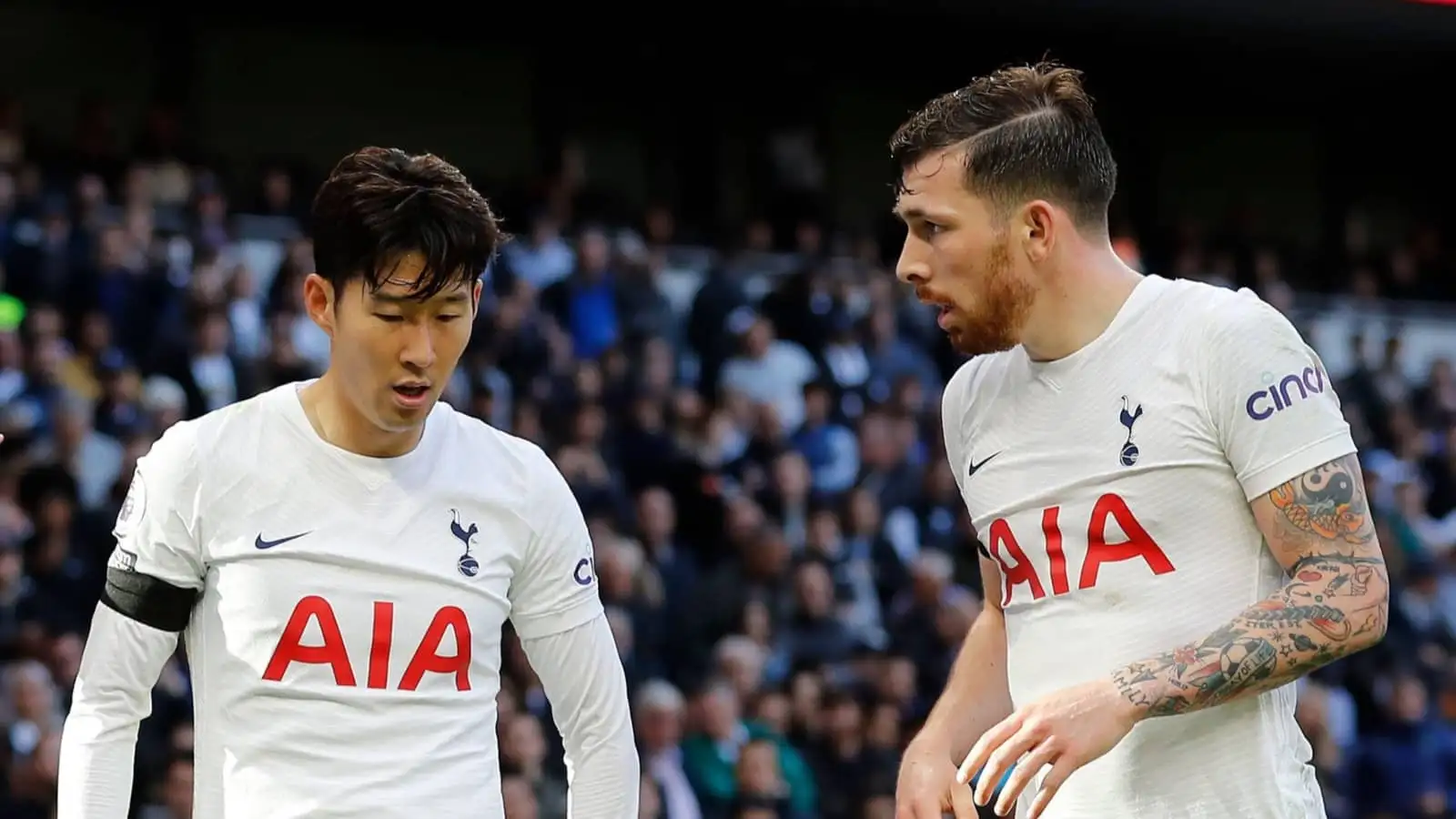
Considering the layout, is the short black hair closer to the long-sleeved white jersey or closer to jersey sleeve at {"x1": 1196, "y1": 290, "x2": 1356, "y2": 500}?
the long-sleeved white jersey

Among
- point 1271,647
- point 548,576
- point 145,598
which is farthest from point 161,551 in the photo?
point 1271,647

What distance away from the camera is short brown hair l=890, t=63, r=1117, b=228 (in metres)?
3.77

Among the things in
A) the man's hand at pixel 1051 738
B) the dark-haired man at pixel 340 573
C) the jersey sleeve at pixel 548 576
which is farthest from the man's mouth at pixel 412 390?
the man's hand at pixel 1051 738

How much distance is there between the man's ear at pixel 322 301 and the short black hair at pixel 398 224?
0.02 m

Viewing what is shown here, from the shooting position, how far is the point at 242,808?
3.53 m

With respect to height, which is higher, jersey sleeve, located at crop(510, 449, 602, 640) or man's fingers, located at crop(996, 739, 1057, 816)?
jersey sleeve, located at crop(510, 449, 602, 640)

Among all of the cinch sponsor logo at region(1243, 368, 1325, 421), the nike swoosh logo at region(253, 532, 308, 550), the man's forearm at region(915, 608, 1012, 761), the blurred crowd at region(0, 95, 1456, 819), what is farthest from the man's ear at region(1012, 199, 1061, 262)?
the blurred crowd at region(0, 95, 1456, 819)

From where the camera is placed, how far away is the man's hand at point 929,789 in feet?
12.5

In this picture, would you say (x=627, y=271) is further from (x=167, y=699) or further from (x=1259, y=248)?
(x=1259, y=248)

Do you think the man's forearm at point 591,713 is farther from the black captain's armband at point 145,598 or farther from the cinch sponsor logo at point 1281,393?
the cinch sponsor logo at point 1281,393

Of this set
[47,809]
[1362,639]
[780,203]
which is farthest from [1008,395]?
[780,203]

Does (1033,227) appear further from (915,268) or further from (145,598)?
(145,598)

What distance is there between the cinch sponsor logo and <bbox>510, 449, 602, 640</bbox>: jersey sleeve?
1.23 meters

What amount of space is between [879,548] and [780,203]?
196 inches
